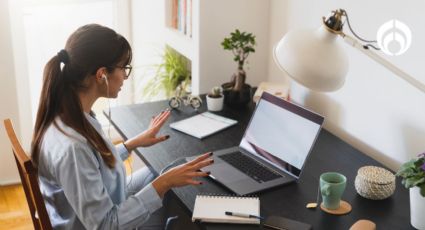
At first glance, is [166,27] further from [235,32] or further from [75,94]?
[75,94]

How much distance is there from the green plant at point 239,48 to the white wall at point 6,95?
125 cm

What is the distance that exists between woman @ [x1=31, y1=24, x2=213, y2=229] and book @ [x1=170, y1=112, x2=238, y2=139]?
498mm

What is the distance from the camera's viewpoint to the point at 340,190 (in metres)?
1.63

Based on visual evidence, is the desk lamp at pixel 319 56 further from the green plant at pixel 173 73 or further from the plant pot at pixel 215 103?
the green plant at pixel 173 73

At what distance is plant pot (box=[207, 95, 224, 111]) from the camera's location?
2.39 metres

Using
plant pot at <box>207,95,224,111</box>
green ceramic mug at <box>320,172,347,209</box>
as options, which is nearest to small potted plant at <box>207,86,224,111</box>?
plant pot at <box>207,95,224,111</box>

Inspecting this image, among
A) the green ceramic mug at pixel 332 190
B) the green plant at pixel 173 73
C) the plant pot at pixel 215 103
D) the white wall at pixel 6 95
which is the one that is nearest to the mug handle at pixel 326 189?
the green ceramic mug at pixel 332 190

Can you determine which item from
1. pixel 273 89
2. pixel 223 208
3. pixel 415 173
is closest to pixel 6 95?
pixel 273 89

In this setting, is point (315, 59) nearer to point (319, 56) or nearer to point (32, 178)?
point (319, 56)

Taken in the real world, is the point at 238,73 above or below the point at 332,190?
above

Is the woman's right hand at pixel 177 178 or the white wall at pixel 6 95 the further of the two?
the white wall at pixel 6 95

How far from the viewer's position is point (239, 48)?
2.43 m

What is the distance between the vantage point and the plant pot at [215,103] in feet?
7.85

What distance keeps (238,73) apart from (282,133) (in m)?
0.55
